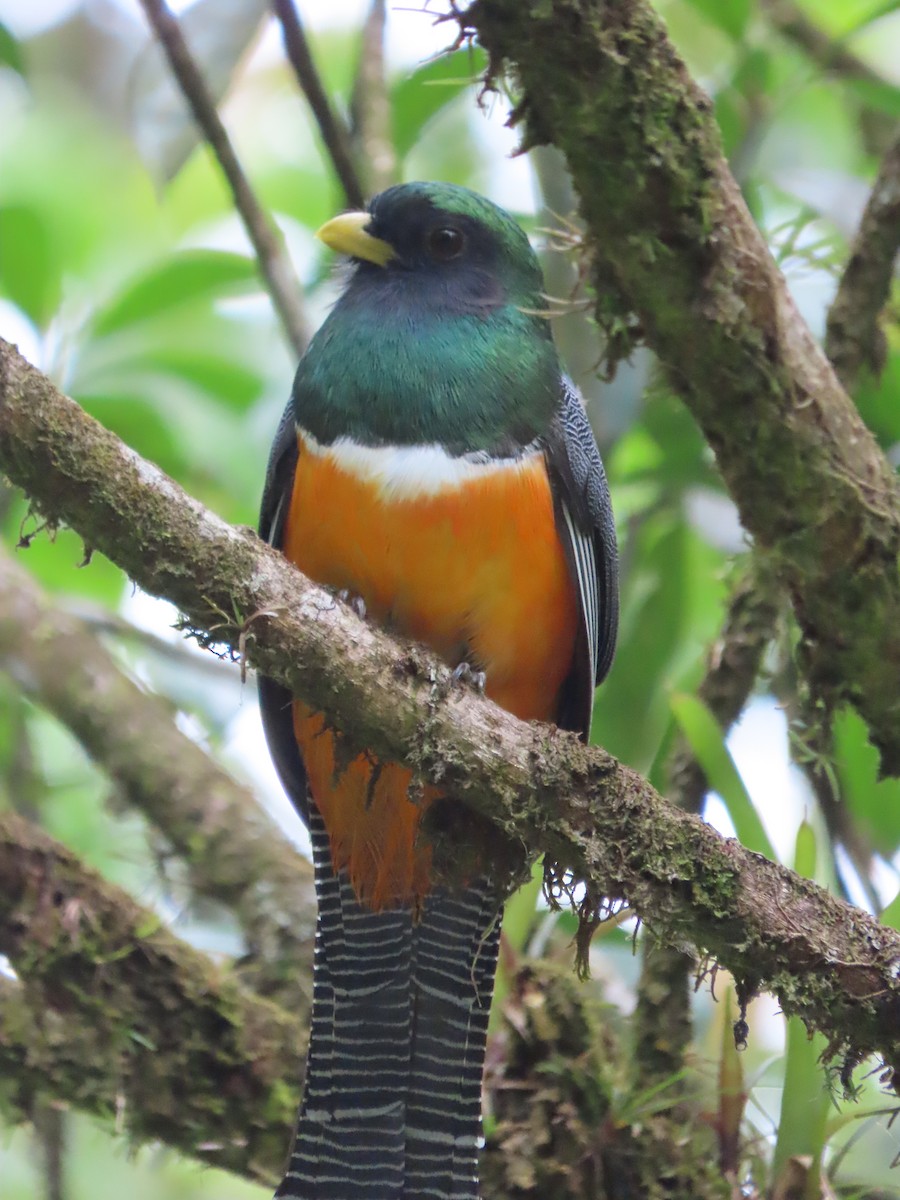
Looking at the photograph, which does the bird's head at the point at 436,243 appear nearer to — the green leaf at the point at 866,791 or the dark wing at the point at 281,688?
the dark wing at the point at 281,688

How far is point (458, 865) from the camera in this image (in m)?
2.65

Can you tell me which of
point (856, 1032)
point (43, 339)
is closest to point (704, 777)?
point (856, 1032)

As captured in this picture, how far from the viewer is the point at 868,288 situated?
3.47 metres

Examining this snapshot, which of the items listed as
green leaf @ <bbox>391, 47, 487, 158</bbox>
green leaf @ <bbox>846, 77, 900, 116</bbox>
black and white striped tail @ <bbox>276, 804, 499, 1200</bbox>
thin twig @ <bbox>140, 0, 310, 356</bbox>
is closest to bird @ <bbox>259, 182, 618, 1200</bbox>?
black and white striped tail @ <bbox>276, 804, 499, 1200</bbox>

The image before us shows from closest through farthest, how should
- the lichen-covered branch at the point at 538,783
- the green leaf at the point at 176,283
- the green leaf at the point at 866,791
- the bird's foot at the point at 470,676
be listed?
the lichen-covered branch at the point at 538,783 < the bird's foot at the point at 470,676 < the green leaf at the point at 866,791 < the green leaf at the point at 176,283

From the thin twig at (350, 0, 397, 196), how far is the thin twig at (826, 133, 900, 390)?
1.30 m

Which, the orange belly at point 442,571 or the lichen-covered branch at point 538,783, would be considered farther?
the orange belly at point 442,571

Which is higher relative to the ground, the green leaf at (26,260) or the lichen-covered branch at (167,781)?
the green leaf at (26,260)

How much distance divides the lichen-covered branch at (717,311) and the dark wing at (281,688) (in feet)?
2.54

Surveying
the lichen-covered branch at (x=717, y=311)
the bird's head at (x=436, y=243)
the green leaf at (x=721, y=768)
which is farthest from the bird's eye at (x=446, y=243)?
the green leaf at (x=721, y=768)

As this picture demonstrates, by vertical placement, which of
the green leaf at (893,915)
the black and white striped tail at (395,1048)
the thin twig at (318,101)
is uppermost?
the thin twig at (318,101)

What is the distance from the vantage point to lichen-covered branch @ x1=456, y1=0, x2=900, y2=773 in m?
2.74

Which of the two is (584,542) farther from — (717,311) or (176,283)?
(176,283)

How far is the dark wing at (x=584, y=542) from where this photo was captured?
2.95 meters
